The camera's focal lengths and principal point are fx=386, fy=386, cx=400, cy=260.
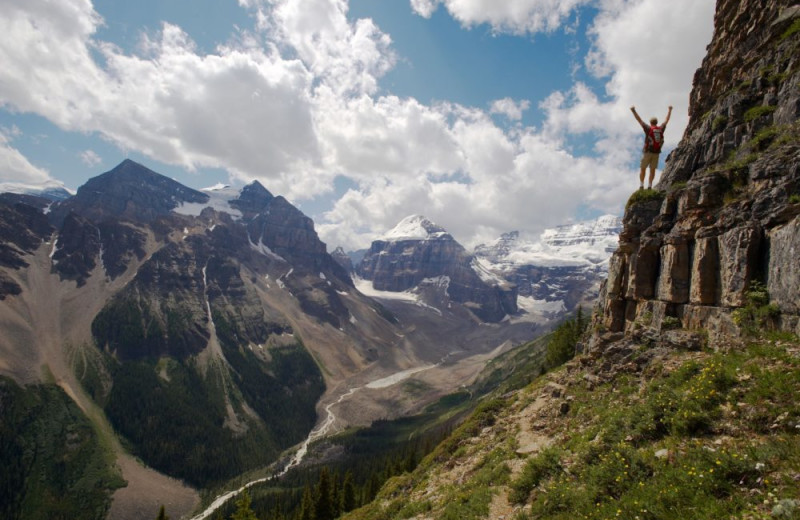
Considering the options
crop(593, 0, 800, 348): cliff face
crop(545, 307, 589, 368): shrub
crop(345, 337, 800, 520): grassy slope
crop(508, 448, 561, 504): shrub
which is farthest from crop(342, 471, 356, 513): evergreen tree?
crop(508, 448, 561, 504): shrub

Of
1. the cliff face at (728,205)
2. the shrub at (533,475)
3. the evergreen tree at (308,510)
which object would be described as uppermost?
the cliff face at (728,205)

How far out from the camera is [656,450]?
14227 mm

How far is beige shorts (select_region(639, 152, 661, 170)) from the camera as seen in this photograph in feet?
100

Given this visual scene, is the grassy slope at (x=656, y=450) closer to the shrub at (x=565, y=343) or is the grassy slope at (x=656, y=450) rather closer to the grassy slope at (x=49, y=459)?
the shrub at (x=565, y=343)

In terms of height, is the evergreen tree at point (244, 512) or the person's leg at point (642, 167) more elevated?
the person's leg at point (642, 167)

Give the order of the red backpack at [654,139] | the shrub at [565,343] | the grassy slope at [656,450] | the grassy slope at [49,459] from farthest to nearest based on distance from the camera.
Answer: the grassy slope at [49,459]
the shrub at [565,343]
the red backpack at [654,139]
the grassy slope at [656,450]

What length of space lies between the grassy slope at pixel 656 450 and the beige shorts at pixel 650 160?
15578mm

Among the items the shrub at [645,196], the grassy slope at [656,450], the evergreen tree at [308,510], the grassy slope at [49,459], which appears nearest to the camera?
the grassy slope at [656,450]

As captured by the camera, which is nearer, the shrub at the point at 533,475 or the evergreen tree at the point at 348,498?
the shrub at the point at 533,475

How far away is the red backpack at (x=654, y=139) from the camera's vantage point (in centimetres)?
2944

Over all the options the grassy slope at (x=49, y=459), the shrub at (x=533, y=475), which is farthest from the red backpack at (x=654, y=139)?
the grassy slope at (x=49, y=459)

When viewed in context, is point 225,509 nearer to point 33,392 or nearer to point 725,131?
point 33,392

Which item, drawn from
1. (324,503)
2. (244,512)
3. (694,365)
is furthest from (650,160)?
(324,503)

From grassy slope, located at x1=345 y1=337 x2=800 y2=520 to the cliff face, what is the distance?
358 centimetres
